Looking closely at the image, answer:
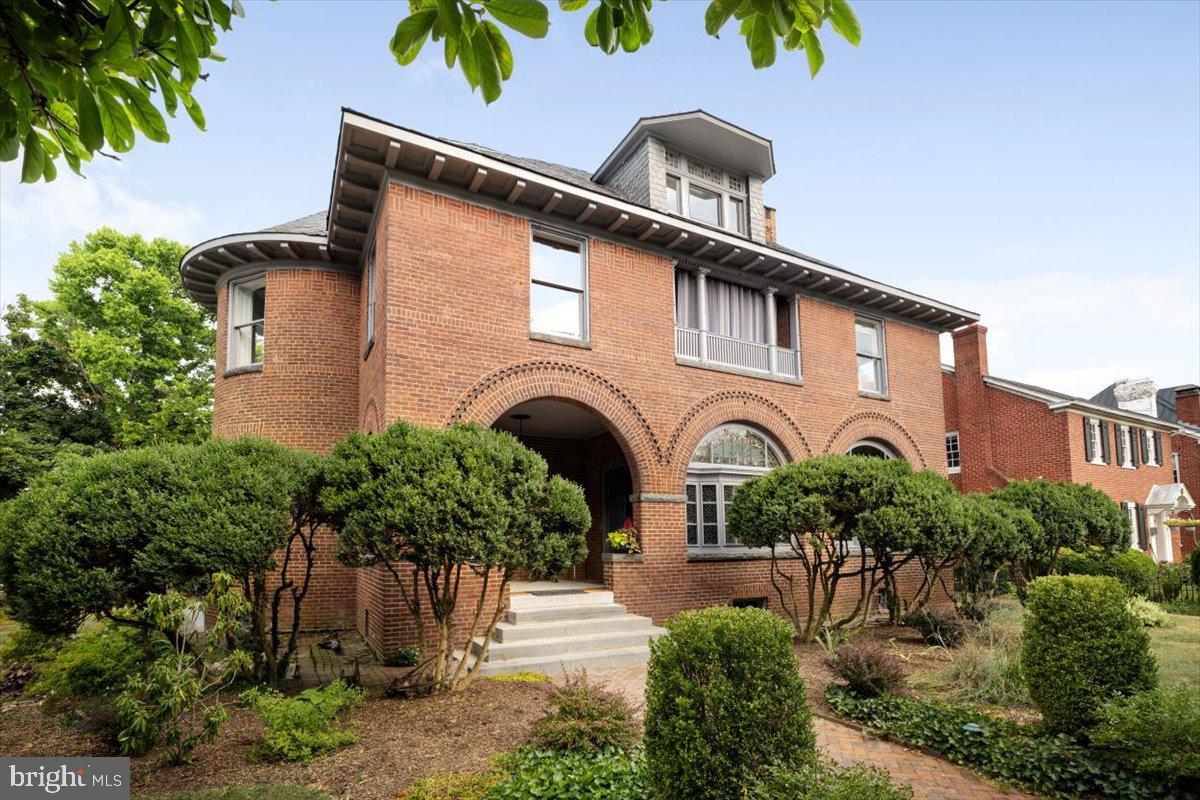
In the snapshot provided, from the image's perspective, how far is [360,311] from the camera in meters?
12.5

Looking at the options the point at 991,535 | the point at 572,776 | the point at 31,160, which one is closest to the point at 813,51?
the point at 31,160

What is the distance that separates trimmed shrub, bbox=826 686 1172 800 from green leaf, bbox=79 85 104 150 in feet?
21.8

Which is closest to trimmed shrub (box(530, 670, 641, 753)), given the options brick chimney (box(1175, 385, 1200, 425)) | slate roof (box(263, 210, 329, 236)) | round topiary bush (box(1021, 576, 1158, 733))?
round topiary bush (box(1021, 576, 1158, 733))

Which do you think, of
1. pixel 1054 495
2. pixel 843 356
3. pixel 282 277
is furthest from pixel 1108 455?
pixel 282 277

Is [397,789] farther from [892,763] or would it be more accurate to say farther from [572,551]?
[892,763]

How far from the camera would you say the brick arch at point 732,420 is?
11.8 metres

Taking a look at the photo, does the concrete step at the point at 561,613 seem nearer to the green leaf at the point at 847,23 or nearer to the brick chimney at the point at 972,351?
the green leaf at the point at 847,23

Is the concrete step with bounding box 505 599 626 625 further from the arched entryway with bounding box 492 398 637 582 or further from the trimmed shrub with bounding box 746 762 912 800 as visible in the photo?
the trimmed shrub with bounding box 746 762 912 800

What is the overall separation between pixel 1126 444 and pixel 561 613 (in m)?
25.1

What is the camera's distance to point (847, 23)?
235 centimetres

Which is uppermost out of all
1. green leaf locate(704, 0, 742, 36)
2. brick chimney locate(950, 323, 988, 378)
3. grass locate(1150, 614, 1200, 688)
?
brick chimney locate(950, 323, 988, 378)

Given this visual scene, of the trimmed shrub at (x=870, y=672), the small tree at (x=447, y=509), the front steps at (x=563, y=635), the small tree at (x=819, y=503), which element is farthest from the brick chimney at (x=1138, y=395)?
the small tree at (x=447, y=509)

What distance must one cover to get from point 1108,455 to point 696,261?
65.0 feet

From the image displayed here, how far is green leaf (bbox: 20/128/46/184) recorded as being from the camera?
2.62 meters
